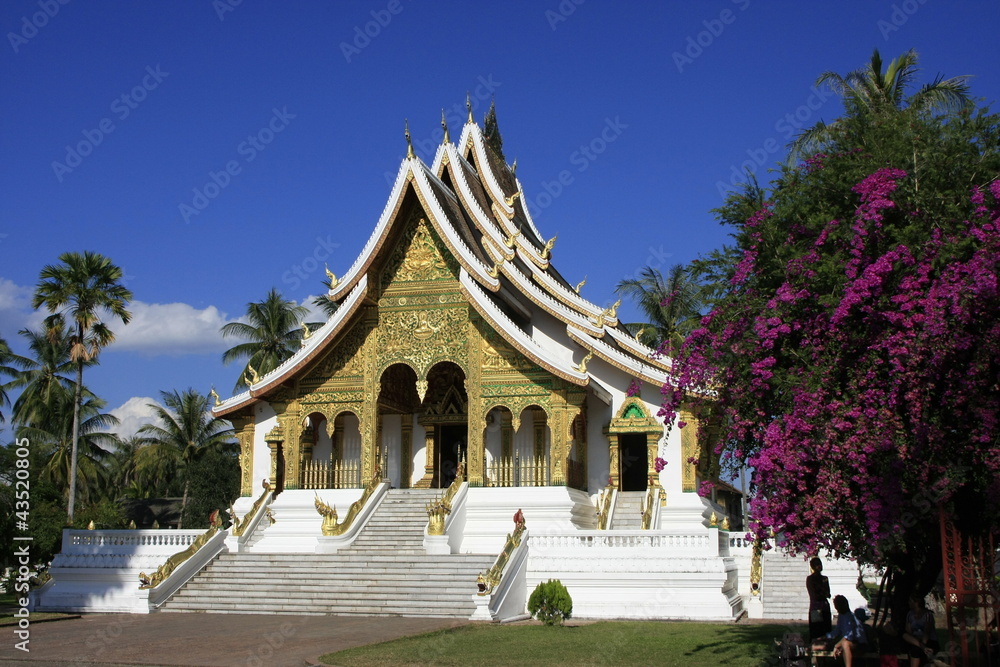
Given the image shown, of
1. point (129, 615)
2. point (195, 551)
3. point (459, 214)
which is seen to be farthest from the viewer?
point (459, 214)

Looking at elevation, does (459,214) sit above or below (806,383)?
above

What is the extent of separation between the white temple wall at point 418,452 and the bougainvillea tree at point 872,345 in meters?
12.6

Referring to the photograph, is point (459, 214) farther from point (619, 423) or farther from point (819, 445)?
point (819, 445)

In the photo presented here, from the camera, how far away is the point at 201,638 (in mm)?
12555

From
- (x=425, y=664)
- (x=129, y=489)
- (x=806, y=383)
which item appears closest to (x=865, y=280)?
(x=806, y=383)

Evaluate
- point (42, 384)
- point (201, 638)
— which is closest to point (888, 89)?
point (201, 638)

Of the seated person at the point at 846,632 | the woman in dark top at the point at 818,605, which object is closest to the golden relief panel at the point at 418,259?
the woman in dark top at the point at 818,605

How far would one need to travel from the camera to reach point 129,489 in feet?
164

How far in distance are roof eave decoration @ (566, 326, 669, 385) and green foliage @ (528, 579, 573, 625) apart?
6733 millimetres

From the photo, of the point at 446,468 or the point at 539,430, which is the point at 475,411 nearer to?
the point at 539,430

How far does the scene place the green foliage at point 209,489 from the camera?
35.5m

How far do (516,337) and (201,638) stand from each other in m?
8.85

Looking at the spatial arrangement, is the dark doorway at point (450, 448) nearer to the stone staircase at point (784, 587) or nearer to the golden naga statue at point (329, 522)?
the golden naga statue at point (329, 522)

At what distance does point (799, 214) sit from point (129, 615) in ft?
39.9
